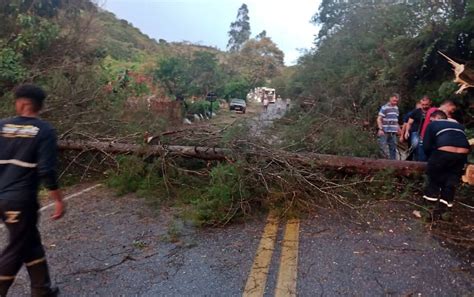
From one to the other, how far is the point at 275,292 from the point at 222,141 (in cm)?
300

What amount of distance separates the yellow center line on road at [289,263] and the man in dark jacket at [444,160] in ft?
6.15

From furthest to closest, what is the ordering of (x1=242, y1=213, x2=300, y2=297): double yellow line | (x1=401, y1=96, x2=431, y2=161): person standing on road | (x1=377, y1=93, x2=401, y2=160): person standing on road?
(x1=377, y1=93, x2=401, y2=160): person standing on road → (x1=401, y1=96, x2=431, y2=161): person standing on road → (x1=242, y1=213, x2=300, y2=297): double yellow line

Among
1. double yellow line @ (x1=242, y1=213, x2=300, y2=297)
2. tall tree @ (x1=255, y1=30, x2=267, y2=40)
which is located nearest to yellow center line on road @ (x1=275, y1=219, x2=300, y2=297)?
double yellow line @ (x1=242, y1=213, x2=300, y2=297)

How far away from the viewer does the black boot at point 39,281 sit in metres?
2.74

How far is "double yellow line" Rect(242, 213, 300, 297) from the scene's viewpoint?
9.49 ft

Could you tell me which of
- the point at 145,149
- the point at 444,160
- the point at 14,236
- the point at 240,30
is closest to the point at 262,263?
the point at 14,236

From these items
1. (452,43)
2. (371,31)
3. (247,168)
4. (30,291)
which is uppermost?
(371,31)

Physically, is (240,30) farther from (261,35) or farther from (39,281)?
(39,281)

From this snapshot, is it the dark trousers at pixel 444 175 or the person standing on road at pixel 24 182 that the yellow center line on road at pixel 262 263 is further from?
the dark trousers at pixel 444 175

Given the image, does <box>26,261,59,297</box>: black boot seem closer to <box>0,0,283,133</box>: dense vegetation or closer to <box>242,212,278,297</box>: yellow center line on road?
<box>242,212,278,297</box>: yellow center line on road

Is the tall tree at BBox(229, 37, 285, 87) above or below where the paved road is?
above

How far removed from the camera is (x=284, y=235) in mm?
3951

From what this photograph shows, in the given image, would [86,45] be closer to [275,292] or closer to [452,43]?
[452,43]

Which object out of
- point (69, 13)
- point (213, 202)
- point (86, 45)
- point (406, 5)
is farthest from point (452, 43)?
point (69, 13)
